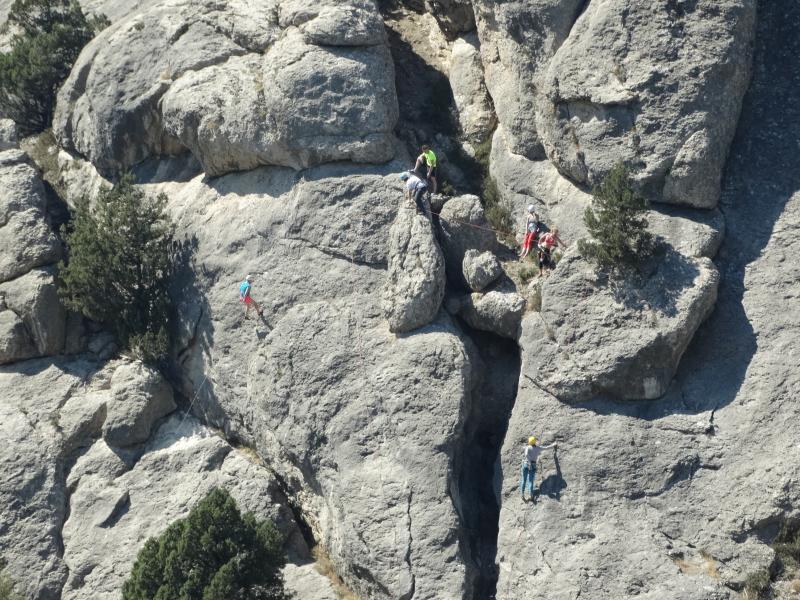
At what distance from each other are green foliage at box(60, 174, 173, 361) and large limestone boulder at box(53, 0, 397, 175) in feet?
8.56

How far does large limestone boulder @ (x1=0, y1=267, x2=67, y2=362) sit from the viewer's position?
3131 cm

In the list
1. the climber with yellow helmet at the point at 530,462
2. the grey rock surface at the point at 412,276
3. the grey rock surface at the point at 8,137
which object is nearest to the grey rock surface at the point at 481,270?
the grey rock surface at the point at 412,276

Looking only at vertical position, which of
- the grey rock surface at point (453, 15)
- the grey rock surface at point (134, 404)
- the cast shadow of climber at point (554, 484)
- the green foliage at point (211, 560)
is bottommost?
the green foliage at point (211, 560)

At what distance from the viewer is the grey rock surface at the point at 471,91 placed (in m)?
32.2

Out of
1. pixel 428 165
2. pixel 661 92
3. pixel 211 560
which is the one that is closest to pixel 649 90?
pixel 661 92

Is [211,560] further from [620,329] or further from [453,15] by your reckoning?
[453,15]

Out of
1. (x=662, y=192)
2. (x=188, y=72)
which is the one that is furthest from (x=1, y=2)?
(x=662, y=192)

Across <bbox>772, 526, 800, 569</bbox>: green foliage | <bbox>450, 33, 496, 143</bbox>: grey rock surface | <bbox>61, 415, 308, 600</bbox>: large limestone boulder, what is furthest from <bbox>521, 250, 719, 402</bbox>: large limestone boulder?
<bbox>61, 415, 308, 600</bbox>: large limestone boulder

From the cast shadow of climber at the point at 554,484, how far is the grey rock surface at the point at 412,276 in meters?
4.48

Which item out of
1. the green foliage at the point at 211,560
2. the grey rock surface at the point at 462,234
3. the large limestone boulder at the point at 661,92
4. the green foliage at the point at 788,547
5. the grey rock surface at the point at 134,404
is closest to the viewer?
the green foliage at the point at 788,547

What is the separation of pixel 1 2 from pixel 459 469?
25422 mm

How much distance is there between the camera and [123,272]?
30.9 metres

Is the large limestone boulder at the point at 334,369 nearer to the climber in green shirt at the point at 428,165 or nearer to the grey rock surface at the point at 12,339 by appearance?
the climber in green shirt at the point at 428,165

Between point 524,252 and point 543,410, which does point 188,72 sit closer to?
point 524,252
